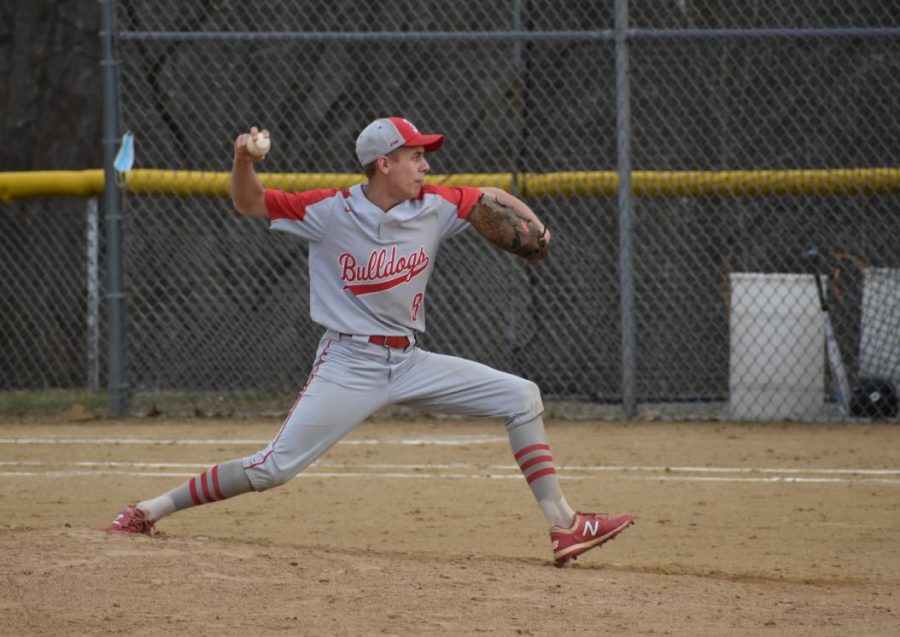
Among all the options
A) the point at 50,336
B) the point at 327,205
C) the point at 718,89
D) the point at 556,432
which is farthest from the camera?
the point at 50,336

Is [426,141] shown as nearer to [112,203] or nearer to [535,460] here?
[535,460]

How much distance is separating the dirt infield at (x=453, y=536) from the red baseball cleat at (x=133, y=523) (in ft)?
0.57

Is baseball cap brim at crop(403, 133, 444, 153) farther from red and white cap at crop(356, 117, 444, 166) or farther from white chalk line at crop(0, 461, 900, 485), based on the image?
white chalk line at crop(0, 461, 900, 485)

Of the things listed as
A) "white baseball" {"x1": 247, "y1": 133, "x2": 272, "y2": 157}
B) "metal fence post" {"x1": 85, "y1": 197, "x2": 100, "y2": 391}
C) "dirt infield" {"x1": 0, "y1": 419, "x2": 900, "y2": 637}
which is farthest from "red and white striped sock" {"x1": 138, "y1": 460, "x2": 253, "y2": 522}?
"metal fence post" {"x1": 85, "y1": 197, "x2": 100, "y2": 391}

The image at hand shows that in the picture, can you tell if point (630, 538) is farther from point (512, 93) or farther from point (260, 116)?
point (260, 116)

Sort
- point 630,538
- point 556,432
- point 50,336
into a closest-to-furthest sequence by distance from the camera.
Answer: point 630,538 → point 556,432 → point 50,336

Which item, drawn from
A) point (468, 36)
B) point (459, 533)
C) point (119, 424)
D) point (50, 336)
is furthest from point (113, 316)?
point (459, 533)

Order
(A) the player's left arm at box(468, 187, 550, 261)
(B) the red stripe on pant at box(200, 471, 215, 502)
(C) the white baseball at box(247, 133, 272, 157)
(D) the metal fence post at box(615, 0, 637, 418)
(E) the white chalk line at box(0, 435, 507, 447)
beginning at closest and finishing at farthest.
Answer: (C) the white baseball at box(247, 133, 272, 157) → (B) the red stripe on pant at box(200, 471, 215, 502) → (A) the player's left arm at box(468, 187, 550, 261) → (E) the white chalk line at box(0, 435, 507, 447) → (D) the metal fence post at box(615, 0, 637, 418)

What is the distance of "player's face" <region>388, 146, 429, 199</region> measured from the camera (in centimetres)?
568

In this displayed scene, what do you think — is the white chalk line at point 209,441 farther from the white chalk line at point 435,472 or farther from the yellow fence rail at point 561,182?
the yellow fence rail at point 561,182

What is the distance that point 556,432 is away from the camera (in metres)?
10.0

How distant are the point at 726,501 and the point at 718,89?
16.4ft

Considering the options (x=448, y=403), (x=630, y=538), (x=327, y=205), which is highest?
(x=327, y=205)

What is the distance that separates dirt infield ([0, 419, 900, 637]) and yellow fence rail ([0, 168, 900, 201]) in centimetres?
169
